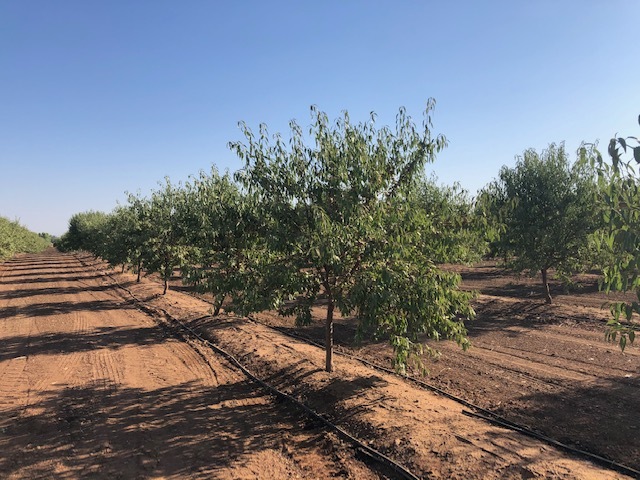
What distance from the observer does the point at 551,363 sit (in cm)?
1036

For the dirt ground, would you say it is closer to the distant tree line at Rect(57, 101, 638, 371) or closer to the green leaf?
the distant tree line at Rect(57, 101, 638, 371)

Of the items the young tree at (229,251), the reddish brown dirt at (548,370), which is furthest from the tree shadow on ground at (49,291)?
the young tree at (229,251)

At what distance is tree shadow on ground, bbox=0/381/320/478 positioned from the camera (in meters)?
5.94

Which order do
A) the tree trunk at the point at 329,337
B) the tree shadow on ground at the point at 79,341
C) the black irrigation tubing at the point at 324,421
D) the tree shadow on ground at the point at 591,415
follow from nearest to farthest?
the black irrigation tubing at the point at 324,421, the tree shadow on ground at the point at 591,415, the tree trunk at the point at 329,337, the tree shadow on ground at the point at 79,341

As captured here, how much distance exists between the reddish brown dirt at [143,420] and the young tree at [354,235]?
2181mm

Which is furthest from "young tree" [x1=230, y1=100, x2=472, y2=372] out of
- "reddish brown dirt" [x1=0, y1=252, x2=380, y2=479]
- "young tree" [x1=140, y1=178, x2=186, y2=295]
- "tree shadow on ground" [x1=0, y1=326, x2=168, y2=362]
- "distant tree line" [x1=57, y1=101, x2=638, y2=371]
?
"young tree" [x1=140, y1=178, x2=186, y2=295]

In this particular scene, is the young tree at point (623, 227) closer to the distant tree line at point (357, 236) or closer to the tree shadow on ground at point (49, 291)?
the distant tree line at point (357, 236)

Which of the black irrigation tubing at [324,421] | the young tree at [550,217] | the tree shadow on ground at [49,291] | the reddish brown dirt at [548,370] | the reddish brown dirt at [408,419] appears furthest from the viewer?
the tree shadow on ground at [49,291]

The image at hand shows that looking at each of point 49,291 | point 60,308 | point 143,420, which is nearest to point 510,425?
point 143,420

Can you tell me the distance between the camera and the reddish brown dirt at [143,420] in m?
5.91

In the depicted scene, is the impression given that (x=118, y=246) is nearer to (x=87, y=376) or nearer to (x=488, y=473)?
(x=87, y=376)

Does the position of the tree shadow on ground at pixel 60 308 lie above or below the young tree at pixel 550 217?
below

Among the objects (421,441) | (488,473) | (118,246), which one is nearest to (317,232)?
(421,441)

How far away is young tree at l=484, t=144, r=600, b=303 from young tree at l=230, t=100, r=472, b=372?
10.1m
